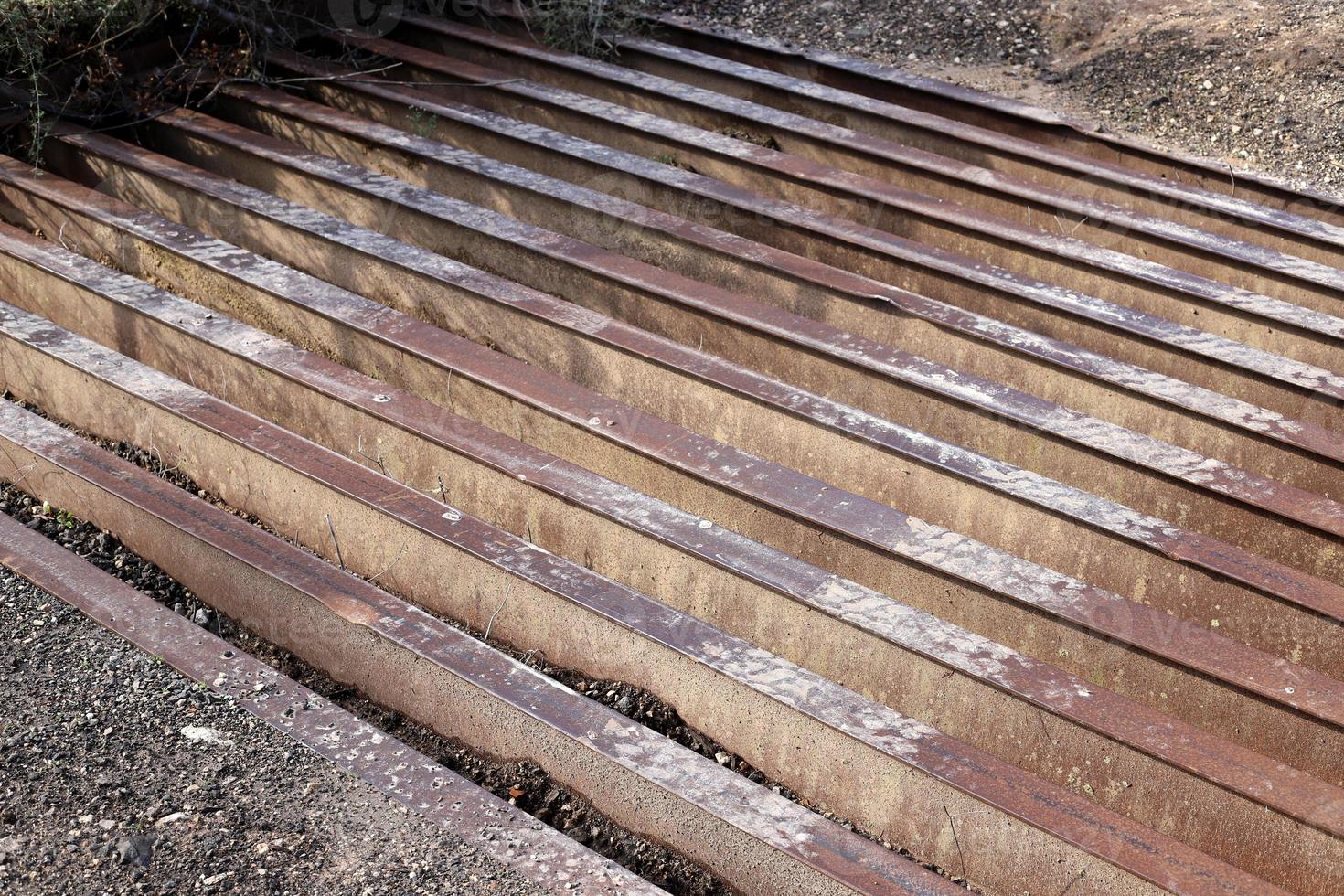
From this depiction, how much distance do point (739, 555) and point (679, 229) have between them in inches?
91.2

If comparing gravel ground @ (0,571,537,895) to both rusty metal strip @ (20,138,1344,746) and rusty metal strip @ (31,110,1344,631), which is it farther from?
rusty metal strip @ (31,110,1344,631)

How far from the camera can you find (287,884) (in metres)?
2.79

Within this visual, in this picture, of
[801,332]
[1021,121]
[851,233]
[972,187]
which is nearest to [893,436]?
[801,332]

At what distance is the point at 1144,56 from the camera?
804cm

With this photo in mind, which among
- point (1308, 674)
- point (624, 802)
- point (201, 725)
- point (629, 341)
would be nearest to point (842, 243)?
point (629, 341)

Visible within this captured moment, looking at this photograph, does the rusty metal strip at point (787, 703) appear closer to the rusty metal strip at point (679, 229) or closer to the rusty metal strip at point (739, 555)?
the rusty metal strip at point (739, 555)

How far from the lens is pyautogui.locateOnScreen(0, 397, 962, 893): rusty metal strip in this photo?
2947 mm

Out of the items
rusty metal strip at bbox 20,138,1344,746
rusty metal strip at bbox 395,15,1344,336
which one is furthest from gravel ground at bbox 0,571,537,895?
rusty metal strip at bbox 395,15,1344,336

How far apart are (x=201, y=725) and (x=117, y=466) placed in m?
1.34

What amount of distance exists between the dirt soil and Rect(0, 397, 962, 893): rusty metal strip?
17.2ft

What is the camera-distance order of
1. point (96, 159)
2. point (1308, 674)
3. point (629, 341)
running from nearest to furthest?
point (1308, 674)
point (629, 341)
point (96, 159)

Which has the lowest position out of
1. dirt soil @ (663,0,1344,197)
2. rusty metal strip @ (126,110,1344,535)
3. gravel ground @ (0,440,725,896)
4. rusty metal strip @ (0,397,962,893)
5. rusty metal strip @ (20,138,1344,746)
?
gravel ground @ (0,440,725,896)

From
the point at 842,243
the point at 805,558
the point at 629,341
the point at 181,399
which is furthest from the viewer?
the point at 842,243

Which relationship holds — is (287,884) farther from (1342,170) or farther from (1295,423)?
(1342,170)
